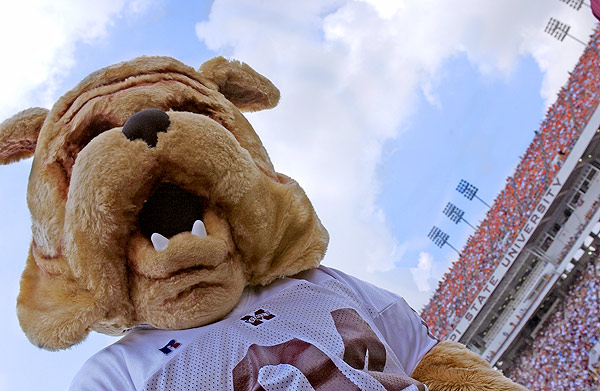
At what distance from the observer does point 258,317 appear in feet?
4.36

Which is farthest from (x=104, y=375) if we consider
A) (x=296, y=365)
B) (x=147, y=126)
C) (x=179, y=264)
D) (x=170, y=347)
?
(x=147, y=126)

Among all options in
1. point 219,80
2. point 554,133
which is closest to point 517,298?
point 554,133

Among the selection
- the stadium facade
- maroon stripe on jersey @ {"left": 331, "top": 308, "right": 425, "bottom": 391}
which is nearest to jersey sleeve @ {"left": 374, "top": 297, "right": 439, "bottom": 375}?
maroon stripe on jersey @ {"left": 331, "top": 308, "right": 425, "bottom": 391}

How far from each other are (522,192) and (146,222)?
40.1 ft

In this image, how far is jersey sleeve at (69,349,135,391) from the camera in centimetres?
124

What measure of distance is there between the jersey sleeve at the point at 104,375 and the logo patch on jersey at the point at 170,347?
106mm

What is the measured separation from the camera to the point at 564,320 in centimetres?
1025

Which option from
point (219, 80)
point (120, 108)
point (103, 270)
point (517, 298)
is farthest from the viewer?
point (517, 298)

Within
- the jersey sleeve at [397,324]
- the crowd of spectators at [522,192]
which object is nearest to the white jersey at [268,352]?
the jersey sleeve at [397,324]

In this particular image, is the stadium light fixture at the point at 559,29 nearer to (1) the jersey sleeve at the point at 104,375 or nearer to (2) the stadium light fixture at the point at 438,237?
(2) the stadium light fixture at the point at 438,237

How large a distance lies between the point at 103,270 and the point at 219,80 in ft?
2.77

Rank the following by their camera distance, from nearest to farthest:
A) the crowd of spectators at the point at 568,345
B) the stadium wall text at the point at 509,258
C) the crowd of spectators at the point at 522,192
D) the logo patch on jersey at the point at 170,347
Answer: the logo patch on jersey at the point at 170,347, the crowd of spectators at the point at 568,345, the stadium wall text at the point at 509,258, the crowd of spectators at the point at 522,192

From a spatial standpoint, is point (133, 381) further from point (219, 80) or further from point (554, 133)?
point (554, 133)

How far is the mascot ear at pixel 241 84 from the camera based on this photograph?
5.99ft
